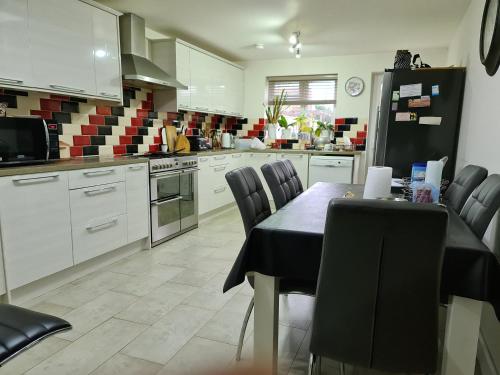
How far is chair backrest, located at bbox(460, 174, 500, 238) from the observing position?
1280 mm

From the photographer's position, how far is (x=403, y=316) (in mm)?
1025

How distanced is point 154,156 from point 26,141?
3.93ft

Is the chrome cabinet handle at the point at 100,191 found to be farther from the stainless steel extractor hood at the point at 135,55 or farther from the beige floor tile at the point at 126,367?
the beige floor tile at the point at 126,367

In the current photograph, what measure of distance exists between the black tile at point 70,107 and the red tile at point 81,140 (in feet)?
0.76

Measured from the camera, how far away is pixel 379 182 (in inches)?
64.4

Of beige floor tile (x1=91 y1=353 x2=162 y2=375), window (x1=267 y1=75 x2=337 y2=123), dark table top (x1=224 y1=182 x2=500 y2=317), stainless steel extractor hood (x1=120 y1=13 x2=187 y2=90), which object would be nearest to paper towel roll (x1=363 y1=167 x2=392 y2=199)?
dark table top (x1=224 y1=182 x2=500 y2=317)

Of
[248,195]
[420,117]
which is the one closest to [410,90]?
[420,117]

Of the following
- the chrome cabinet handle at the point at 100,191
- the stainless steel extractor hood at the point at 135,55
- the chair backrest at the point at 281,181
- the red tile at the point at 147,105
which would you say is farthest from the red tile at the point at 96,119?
the chair backrest at the point at 281,181

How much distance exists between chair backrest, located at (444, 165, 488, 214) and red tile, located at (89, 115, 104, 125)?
9.97ft

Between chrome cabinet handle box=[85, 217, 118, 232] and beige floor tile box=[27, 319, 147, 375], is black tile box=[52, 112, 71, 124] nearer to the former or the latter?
chrome cabinet handle box=[85, 217, 118, 232]

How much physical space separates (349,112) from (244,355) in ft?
13.7

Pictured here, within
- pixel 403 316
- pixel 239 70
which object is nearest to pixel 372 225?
pixel 403 316

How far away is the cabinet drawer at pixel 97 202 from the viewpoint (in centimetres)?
246

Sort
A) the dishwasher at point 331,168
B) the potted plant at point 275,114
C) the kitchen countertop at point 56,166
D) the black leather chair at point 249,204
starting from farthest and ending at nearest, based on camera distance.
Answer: the potted plant at point 275,114 < the dishwasher at point 331,168 < the kitchen countertop at point 56,166 < the black leather chair at point 249,204
